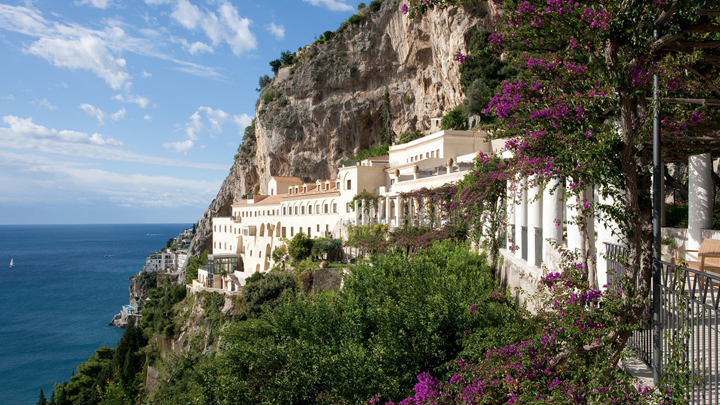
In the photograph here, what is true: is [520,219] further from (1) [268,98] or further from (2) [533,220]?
Answer: (1) [268,98]

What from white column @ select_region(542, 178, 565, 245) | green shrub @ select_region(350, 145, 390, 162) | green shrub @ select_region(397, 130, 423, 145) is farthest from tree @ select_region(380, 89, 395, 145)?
white column @ select_region(542, 178, 565, 245)

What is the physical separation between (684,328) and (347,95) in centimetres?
5596

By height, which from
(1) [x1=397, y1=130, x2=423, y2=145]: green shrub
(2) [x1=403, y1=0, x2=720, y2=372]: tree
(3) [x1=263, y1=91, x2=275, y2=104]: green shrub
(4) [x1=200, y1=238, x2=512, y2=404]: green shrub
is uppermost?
(3) [x1=263, y1=91, x2=275, y2=104]: green shrub

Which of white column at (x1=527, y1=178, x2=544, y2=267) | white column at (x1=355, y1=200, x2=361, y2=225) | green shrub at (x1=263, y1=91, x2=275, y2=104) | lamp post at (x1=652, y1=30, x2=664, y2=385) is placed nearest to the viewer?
lamp post at (x1=652, y1=30, x2=664, y2=385)

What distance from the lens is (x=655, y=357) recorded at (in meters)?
4.87

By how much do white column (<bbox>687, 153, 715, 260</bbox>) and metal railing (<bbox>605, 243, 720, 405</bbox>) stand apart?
507 centimetres

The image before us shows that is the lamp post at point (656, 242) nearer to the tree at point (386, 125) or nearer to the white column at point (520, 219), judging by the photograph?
the white column at point (520, 219)

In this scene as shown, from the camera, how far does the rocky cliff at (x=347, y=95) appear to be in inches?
2063

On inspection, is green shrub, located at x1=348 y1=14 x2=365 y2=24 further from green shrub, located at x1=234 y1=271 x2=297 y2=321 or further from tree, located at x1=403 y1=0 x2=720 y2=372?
tree, located at x1=403 y1=0 x2=720 y2=372

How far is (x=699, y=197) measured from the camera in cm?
1023

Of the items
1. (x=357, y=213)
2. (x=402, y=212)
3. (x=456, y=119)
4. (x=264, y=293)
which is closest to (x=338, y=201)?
(x=357, y=213)

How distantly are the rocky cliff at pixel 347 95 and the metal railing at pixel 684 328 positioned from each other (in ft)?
148

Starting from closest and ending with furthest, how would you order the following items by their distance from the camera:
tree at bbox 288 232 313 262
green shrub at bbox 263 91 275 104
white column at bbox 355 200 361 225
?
tree at bbox 288 232 313 262
white column at bbox 355 200 361 225
green shrub at bbox 263 91 275 104

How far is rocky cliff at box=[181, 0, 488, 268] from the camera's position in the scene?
5241 centimetres
